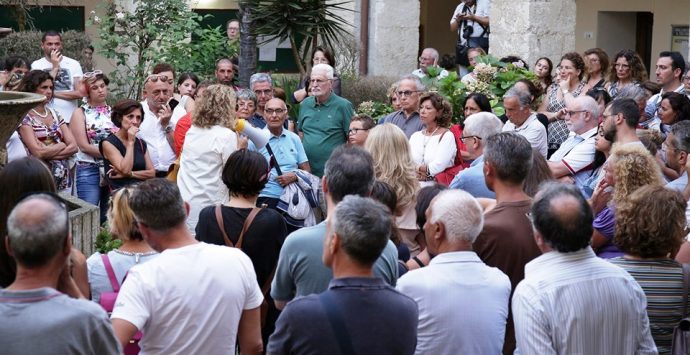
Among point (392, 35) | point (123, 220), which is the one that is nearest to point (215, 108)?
point (123, 220)

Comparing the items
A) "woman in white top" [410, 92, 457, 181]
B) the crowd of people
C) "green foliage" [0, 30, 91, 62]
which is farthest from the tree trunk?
the crowd of people

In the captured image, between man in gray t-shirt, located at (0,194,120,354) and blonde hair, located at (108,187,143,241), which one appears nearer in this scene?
man in gray t-shirt, located at (0,194,120,354)

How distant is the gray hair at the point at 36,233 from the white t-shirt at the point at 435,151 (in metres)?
5.30

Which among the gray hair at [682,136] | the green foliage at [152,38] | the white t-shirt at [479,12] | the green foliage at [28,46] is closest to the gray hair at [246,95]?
the gray hair at [682,136]

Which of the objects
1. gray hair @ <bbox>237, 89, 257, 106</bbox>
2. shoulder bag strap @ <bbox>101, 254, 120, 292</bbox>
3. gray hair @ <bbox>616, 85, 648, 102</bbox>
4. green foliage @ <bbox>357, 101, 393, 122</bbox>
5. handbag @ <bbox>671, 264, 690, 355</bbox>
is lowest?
handbag @ <bbox>671, 264, 690, 355</bbox>

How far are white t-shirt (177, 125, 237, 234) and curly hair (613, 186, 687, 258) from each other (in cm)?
380

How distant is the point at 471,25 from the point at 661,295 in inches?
447

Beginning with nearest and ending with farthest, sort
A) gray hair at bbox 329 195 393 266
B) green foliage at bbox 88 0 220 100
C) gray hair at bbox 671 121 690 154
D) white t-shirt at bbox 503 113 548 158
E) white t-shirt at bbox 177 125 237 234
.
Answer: gray hair at bbox 329 195 393 266 < gray hair at bbox 671 121 690 154 < white t-shirt at bbox 177 125 237 234 < white t-shirt at bbox 503 113 548 158 < green foliage at bbox 88 0 220 100

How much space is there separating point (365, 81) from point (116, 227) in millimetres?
10674

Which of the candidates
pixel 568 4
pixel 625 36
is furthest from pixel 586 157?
pixel 625 36

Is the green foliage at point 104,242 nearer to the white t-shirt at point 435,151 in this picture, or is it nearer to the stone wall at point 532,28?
the white t-shirt at point 435,151

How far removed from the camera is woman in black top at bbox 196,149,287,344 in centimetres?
609

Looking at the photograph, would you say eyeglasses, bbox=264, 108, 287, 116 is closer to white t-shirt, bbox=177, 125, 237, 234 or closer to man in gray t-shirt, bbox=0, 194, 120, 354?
white t-shirt, bbox=177, 125, 237, 234

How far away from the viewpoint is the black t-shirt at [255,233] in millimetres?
6086
